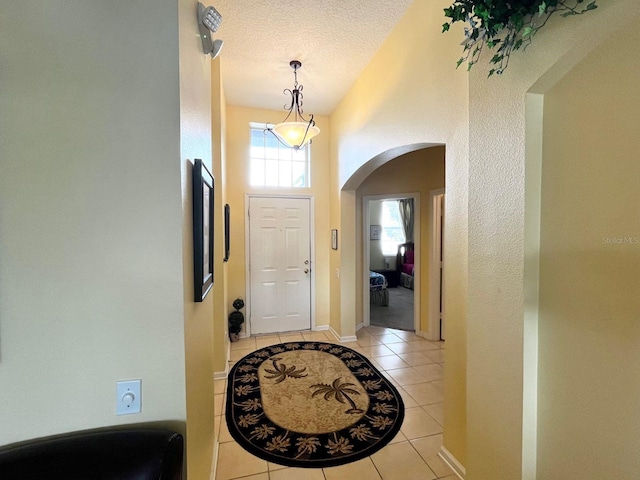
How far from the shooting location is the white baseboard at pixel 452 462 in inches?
71.0

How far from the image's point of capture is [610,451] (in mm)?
1051

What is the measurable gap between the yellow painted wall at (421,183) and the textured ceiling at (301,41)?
1.32 meters

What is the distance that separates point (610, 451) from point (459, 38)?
84.1 inches

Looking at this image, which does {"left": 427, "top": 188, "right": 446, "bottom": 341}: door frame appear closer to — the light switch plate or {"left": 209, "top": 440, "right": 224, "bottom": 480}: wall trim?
{"left": 209, "top": 440, "right": 224, "bottom": 480}: wall trim

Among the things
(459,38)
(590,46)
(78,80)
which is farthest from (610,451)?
(78,80)

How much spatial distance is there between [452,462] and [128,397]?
6.44 ft

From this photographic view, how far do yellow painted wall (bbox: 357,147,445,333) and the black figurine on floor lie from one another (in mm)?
1845

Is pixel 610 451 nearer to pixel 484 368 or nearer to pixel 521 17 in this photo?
pixel 484 368

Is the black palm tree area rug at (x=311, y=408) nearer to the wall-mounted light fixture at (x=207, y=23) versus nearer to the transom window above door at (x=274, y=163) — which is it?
the transom window above door at (x=274, y=163)

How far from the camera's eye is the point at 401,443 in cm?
212

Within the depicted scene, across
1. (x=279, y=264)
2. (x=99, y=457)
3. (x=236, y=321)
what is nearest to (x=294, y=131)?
(x=279, y=264)

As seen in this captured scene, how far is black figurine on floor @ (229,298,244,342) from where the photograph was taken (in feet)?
13.0

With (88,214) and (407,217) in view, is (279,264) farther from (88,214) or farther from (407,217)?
(407,217)

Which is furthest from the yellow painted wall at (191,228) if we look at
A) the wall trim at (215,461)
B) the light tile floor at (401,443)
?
the light tile floor at (401,443)
